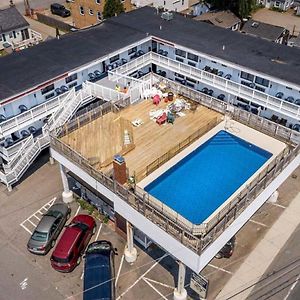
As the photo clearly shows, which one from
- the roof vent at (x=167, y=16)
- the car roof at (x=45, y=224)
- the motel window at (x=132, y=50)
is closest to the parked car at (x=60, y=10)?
the roof vent at (x=167, y=16)

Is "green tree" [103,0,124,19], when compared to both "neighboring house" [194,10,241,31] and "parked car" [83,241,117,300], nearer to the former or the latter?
"neighboring house" [194,10,241,31]

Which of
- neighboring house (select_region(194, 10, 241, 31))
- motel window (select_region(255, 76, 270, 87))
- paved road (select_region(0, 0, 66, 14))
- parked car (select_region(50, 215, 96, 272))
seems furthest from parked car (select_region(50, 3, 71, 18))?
parked car (select_region(50, 215, 96, 272))

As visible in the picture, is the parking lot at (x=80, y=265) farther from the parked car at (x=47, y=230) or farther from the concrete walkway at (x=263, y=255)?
the parked car at (x=47, y=230)

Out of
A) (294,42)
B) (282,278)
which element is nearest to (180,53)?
(294,42)

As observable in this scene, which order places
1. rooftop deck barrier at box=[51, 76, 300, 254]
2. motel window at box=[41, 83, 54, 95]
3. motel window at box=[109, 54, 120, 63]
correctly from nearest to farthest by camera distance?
rooftop deck barrier at box=[51, 76, 300, 254] < motel window at box=[41, 83, 54, 95] < motel window at box=[109, 54, 120, 63]

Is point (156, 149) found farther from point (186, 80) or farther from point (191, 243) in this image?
point (186, 80)
